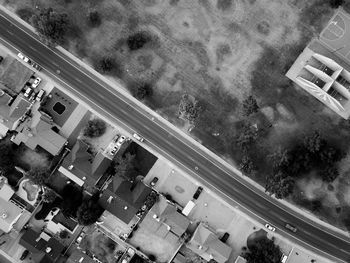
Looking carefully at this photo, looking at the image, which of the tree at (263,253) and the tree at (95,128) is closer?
the tree at (263,253)

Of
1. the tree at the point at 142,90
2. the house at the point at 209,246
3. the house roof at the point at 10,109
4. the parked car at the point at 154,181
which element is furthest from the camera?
the parked car at the point at 154,181

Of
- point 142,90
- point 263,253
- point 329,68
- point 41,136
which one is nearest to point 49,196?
point 41,136

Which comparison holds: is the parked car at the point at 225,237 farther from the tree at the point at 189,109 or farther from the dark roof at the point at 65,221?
the dark roof at the point at 65,221

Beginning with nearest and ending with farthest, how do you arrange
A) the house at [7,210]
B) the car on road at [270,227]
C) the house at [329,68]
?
the house at [329,68] → the house at [7,210] → the car on road at [270,227]

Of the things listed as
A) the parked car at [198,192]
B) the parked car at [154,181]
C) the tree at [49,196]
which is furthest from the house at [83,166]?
the parked car at [198,192]

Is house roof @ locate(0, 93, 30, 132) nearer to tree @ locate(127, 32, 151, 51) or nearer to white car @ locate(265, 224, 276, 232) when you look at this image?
tree @ locate(127, 32, 151, 51)

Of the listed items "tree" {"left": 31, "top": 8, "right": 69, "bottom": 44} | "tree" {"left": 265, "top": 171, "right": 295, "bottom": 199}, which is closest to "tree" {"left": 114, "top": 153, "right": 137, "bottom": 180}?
"tree" {"left": 265, "top": 171, "right": 295, "bottom": 199}

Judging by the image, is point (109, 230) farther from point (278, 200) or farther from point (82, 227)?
point (278, 200)
